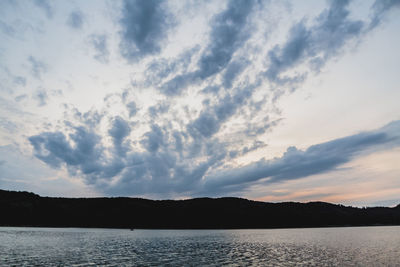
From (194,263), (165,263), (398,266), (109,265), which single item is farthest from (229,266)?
(398,266)

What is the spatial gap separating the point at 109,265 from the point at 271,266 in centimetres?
3016

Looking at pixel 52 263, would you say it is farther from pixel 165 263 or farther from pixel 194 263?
pixel 194 263

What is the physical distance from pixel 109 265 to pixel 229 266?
22245 millimetres

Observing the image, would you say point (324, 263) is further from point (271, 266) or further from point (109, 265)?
point (109, 265)

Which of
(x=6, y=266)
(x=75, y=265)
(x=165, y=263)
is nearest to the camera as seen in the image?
(x=6, y=266)

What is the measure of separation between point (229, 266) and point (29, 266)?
3504 centimetres

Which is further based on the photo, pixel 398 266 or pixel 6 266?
pixel 398 266

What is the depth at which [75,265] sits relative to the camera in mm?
48312

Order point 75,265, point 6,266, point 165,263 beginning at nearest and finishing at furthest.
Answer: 1. point 6,266
2. point 75,265
3. point 165,263

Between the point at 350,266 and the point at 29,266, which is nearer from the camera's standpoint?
the point at 29,266

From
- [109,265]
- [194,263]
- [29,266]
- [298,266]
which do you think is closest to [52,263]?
[29,266]

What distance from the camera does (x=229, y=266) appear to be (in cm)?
4947

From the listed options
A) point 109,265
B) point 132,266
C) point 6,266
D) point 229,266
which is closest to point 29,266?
point 6,266

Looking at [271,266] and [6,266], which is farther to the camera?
[271,266]
